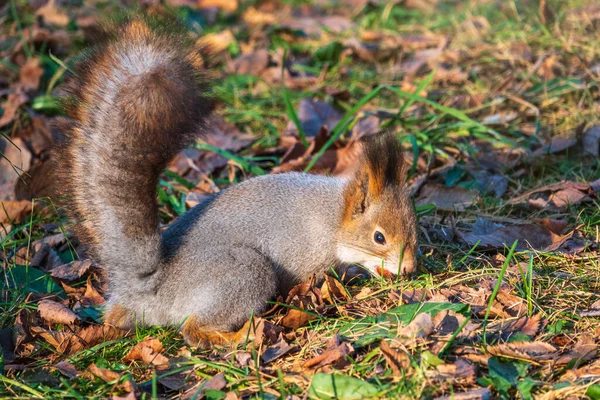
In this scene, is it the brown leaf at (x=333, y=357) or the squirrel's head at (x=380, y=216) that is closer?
the brown leaf at (x=333, y=357)

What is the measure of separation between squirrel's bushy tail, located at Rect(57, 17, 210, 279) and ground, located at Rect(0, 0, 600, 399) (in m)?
0.24

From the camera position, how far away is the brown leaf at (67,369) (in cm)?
244

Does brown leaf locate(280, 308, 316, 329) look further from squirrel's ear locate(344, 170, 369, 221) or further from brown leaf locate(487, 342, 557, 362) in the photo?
Answer: brown leaf locate(487, 342, 557, 362)

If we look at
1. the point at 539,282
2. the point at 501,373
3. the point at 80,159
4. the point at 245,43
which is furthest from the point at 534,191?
the point at 245,43

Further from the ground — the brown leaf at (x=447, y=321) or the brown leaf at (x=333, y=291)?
the brown leaf at (x=447, y=321)

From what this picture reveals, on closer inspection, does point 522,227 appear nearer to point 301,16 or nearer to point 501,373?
point 501,373

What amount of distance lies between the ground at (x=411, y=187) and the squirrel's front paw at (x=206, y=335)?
0.04 metres

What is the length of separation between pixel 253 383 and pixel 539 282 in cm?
117

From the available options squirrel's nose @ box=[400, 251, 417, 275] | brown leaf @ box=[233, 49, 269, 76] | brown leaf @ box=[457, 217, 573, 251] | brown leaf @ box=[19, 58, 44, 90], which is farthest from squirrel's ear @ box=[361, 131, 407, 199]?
brown leaf @ box=[19, 58, 44, 90]

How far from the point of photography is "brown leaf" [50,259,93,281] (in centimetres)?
314

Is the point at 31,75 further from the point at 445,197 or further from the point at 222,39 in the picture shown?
the point at 445,197

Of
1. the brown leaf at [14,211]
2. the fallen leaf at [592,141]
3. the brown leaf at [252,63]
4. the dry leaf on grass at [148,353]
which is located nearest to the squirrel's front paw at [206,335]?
the dry leaf on grass at [148,353]

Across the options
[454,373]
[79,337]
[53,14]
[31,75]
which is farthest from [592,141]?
[53,14]

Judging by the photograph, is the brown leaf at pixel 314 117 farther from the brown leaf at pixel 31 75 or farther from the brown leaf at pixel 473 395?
the brown leaf at pixel 473 395
